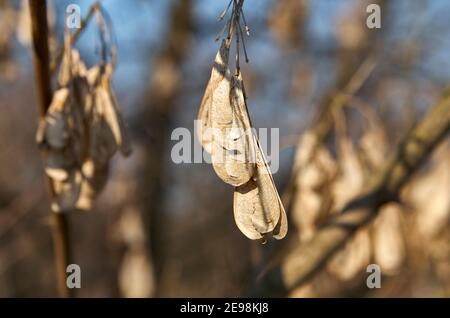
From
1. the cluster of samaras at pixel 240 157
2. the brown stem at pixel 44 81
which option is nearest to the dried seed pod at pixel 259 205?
the cluster of samaras at pixel 240 157

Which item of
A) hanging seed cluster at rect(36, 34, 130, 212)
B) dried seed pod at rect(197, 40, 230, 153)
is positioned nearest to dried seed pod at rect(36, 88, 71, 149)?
hanging seed cluster at rect(36, 34, 130, 212)

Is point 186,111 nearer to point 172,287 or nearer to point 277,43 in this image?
point 277,43

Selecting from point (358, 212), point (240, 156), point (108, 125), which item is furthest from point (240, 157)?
point (358, 212)

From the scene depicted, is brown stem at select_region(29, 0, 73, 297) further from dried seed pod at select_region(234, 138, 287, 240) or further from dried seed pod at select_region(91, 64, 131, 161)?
dried seed pod at select_region(234, 138, 287, 240)

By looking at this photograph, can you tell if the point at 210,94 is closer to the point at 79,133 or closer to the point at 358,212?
the point at 79,133

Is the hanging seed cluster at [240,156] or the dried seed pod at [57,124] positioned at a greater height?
the dried seed pod at [57,124]

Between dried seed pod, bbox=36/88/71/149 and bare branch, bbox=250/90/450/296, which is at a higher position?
dried seed pod, bbox=36/88/71/149

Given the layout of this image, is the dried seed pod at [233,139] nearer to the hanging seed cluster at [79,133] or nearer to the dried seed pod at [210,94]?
the dried seed pod at [210,94]
